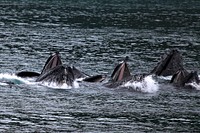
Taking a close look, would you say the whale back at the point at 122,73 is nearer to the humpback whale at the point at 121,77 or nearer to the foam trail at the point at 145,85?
the humpback whale at the point at 121,77

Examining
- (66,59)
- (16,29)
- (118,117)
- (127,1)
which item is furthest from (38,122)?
(127,1)

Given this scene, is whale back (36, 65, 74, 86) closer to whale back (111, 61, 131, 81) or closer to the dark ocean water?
the dark ocean water

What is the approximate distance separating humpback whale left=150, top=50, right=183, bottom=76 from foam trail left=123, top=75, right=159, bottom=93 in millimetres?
4732

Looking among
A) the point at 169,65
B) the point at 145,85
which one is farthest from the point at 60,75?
the point at 169,65

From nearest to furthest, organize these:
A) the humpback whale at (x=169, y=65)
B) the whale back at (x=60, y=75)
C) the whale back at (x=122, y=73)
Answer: the whale back at (x=60, y=75) < the whale back at (x=122, y=73) < the humpback whale at (x=169, y=65)

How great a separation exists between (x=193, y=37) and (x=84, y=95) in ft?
154

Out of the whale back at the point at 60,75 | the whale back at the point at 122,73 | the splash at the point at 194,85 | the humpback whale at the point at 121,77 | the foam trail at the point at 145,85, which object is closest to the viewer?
the whale back at the point at 60,75

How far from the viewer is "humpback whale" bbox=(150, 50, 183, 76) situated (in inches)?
2157

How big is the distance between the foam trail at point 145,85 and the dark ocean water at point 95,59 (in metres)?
→ 0.48

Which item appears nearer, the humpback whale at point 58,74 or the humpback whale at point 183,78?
the humpback whale at point 58,74

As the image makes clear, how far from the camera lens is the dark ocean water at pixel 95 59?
130 feet

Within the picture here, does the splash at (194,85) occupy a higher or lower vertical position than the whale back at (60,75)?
lower

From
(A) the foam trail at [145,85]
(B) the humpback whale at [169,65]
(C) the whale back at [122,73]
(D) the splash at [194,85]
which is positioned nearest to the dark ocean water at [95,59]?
(A) the foam trail at [145,85]

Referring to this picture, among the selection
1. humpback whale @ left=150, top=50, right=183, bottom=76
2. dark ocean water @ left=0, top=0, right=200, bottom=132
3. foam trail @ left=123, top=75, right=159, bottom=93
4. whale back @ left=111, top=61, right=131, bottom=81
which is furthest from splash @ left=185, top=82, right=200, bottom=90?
whale back @ left=111, top=61, right=131, bottom=81
